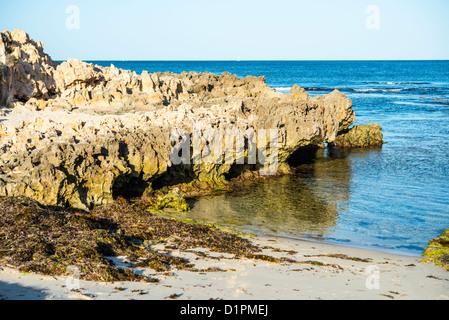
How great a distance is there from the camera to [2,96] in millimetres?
14547

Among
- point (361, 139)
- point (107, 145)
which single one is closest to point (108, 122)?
point (107, 145)

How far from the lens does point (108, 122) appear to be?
13289 mm

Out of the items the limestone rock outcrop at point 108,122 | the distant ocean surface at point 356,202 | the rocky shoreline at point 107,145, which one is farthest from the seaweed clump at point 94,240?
the distant ocean surface at point 356,202

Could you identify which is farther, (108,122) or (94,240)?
(108,122)

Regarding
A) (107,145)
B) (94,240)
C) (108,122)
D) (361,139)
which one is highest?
(108,122)

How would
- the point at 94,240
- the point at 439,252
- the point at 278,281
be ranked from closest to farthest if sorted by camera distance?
the point at 278,281 → the point at 94,240 → the point at 439,252

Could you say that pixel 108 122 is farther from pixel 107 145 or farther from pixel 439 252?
pixel 439 252

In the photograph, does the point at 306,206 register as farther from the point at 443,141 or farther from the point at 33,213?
the point at 443,141

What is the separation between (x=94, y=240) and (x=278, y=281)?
338 cm

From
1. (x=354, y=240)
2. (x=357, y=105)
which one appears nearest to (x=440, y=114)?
(x=357, y=105)


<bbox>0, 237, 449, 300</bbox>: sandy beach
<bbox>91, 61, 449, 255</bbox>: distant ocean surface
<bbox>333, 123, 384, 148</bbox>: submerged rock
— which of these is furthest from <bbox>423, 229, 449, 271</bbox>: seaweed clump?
<bbox>333, 123, 384, 148</bbox>: submerged rock

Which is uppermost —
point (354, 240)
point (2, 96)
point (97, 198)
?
point (2, 96)

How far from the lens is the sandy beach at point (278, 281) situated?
19.8 feet

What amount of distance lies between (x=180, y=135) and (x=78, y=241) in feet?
20.6
